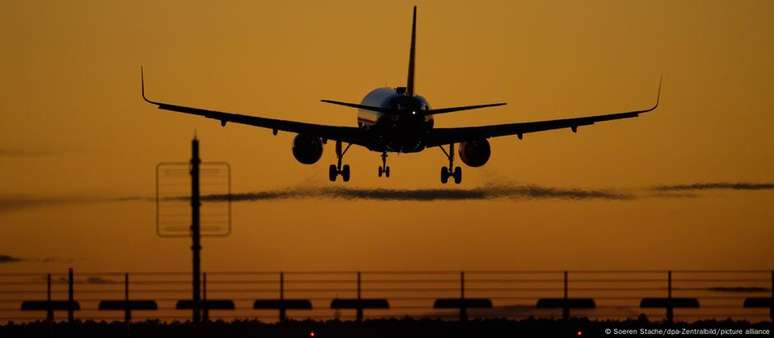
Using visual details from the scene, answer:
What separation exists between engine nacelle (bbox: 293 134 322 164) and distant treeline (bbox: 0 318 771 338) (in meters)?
34.6

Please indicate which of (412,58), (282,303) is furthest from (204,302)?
(412,58)

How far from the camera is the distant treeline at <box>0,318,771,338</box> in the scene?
6231 centimetres

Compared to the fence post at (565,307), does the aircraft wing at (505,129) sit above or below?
above

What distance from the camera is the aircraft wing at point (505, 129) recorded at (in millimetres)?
99312

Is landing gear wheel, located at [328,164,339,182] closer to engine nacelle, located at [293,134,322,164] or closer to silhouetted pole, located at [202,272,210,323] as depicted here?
engine nacelle, located at [293,134,322,164]

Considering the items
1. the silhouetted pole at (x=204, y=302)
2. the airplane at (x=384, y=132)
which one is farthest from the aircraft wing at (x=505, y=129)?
the silhouetted pole at (x=204, y=302)

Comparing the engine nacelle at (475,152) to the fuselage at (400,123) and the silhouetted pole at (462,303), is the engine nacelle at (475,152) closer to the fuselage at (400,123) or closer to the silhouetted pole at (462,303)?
the fuselage at (400,123)

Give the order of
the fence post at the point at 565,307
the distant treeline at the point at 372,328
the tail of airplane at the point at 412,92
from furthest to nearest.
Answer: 1. the tail of airplane at the point at 412,92
2. the fence post at the point at 565,307
3. the distant treeline at the point at 372,328

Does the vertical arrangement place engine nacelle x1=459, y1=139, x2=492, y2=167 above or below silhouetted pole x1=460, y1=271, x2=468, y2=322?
above

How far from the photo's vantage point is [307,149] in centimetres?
10062

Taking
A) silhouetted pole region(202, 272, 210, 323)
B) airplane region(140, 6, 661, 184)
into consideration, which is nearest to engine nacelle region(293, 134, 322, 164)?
airplane region(140, 6, 661, 184)

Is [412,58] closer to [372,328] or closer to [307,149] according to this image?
[307,149]

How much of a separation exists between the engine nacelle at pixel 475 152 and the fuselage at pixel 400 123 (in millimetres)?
6060

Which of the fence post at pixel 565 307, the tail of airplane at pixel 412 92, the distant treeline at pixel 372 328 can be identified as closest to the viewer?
the distant treeline at pixel 372 328
